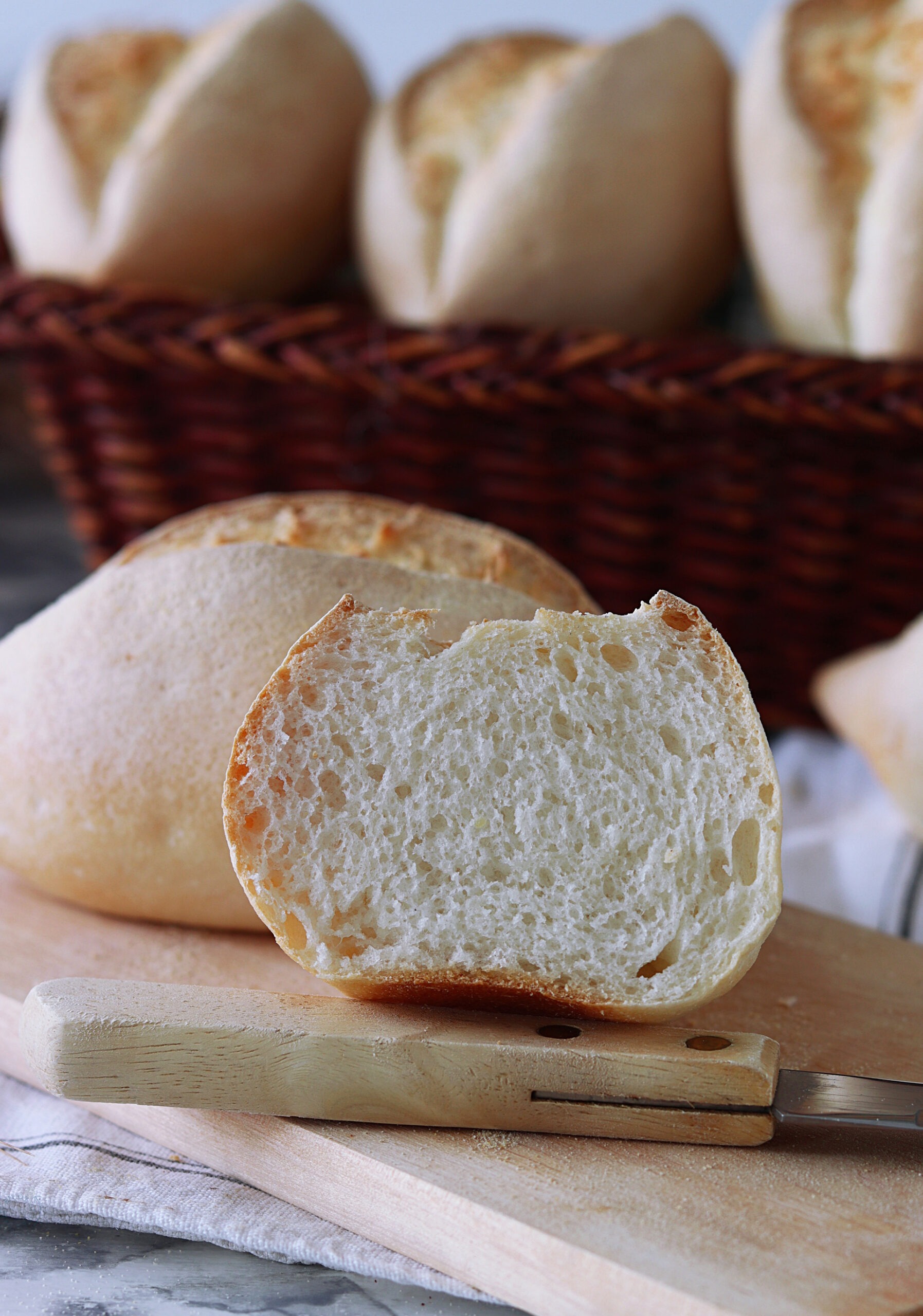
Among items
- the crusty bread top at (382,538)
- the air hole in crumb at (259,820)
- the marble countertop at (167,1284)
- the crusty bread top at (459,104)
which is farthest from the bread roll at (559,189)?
the marble countertop at (167,1284)

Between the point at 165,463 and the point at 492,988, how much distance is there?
5.01ft

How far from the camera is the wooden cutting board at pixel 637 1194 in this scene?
100cm

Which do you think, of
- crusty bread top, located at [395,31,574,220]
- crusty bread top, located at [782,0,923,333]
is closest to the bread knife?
crusty bread top, located at [782,0,923,333]


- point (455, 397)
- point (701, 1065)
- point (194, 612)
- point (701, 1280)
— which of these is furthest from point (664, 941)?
point (455, 397)

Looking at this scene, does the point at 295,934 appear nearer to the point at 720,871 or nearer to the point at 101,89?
the point at 720,871

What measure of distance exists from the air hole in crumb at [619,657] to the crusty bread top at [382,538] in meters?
0.34

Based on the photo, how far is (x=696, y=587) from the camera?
7.70 feet

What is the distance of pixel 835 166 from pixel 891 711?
34.0 inches

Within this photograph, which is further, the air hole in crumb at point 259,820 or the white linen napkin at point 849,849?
the white linen napkin at point 849,849

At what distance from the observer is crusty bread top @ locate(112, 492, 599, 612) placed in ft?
5.21

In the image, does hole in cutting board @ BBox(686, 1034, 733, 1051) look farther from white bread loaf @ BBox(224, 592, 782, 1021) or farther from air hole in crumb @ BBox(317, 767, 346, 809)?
air hole in crumb @ BBox(317, 767, 346, 809)

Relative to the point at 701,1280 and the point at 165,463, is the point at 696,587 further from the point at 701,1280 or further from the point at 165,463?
the point at 701,1280

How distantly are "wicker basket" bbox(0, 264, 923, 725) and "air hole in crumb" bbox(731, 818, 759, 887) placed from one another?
1033mm

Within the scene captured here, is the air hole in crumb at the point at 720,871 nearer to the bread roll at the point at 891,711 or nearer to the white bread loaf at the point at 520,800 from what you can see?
the white bread loaf at the point at 520,800
